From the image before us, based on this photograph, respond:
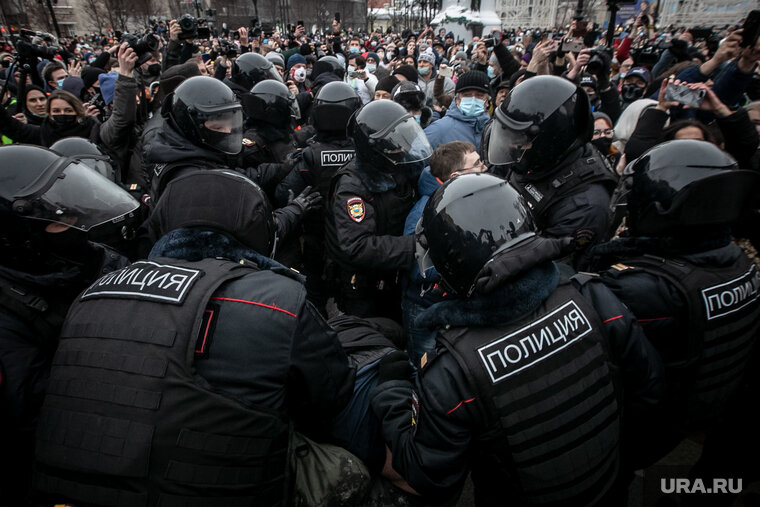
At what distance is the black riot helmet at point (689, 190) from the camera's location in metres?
1.66

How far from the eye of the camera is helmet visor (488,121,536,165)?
2494 millimetres

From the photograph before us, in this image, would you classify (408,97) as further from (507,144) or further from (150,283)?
(150,283)

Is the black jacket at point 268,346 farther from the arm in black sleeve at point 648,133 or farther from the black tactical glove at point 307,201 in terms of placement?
the arm in black sleeve at point 648,133

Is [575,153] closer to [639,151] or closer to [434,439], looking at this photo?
[639,151]

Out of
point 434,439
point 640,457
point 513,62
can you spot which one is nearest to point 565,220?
point 640,457

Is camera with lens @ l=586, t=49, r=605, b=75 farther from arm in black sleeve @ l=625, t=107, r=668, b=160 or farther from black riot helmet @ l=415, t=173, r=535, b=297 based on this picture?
black riot helmet @ l=415, t=173, r=535, b=297

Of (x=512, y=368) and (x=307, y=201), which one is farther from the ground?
(x=512, y=368)

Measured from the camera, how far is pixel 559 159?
2.49 meters

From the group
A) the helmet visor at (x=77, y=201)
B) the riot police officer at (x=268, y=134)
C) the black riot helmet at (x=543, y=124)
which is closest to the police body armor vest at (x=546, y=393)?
the black riot helmet at (x=543, y=124)

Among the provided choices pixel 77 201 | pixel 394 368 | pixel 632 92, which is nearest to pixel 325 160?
pixel 77 201

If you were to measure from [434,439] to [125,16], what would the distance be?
39392mm

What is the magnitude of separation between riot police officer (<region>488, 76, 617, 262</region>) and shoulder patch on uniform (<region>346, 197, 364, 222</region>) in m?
1.04

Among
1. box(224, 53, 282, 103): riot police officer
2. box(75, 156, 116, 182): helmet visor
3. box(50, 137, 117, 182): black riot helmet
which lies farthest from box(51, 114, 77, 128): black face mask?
box(224, 53, 282, 103): riot police officer

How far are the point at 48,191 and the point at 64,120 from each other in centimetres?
341
